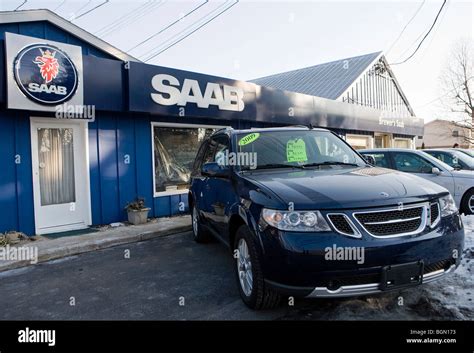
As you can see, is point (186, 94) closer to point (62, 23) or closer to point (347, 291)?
point (62, 23)

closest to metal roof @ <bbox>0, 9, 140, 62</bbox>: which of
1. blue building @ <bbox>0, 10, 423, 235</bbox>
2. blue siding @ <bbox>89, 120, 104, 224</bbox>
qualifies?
blue building @ <bbox>0, 10, 423, 235</bbox>

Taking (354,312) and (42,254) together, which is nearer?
(354,312)

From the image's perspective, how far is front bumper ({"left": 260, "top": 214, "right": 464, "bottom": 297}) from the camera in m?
2.77

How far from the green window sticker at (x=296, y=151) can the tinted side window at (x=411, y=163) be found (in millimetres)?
4763

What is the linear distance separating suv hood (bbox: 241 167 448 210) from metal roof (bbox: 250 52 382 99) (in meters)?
18.4

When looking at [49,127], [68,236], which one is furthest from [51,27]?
[68,236]

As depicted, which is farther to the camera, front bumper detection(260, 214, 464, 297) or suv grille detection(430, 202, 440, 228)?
suv grille detection(430, 202, 440, 228)

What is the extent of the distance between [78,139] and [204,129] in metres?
3.35

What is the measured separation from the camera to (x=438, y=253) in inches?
119

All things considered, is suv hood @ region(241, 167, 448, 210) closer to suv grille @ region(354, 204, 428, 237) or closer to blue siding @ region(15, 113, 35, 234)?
suv grille @ region(354, 204, 428, 237)

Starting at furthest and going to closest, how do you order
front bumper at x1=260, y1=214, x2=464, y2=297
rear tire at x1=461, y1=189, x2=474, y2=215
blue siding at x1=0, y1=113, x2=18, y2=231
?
rear tire at x1=461, y1=189, x2=474, y2=215
blue siding at x1=0, y1=113, x2=18, y2=231
front bumper at x1=260, y1=214, x2=464, y2=297

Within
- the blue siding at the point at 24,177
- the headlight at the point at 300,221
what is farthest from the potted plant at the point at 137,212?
the headlight at the point at 300,221

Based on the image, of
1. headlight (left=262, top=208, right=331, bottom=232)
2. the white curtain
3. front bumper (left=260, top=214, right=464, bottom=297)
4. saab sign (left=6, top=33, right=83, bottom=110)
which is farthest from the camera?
the white curtain
